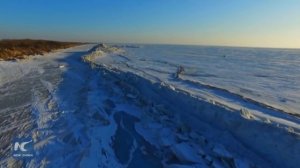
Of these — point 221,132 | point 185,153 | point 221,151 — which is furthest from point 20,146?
point 221,132

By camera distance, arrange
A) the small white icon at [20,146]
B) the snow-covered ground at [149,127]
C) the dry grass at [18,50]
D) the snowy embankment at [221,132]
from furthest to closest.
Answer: the dry grass at [18,50]
the small white icon at [20,146]
the snow-covered ground at [149,127]
the snowy embankment at [221,132]

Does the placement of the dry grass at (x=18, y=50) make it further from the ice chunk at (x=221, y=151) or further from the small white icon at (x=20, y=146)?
the ice chunk at (x=221, y=151)

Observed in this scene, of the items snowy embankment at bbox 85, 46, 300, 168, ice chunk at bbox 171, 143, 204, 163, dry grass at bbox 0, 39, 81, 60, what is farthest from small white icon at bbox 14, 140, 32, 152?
dry grass at bbox 0, 39, 81, 60

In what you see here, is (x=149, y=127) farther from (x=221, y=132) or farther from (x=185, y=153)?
(x=185, y=153)

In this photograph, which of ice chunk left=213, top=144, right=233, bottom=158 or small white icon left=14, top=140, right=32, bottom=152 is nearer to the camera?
ice chunk left=213, top=144, right=233, bottom=158

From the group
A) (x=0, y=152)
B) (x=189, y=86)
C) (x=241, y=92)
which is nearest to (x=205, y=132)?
(x=0, y=152)

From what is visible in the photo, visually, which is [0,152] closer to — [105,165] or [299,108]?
[105,165]

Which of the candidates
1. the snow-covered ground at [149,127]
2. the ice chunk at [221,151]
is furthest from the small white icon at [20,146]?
the ice chunk at [221,151]

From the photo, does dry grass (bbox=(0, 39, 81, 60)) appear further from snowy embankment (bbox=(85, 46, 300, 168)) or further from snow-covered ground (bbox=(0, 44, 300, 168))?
snowy embankment (bbox=(85, 46, 300, 168))
